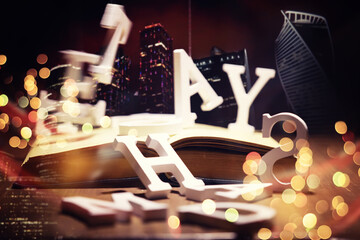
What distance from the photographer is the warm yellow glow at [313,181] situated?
2.37m

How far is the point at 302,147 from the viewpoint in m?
2.08

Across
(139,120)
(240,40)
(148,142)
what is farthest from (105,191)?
(240,40)

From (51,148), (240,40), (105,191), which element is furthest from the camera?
(240,40)

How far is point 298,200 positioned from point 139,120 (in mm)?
1431

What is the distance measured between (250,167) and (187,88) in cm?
83

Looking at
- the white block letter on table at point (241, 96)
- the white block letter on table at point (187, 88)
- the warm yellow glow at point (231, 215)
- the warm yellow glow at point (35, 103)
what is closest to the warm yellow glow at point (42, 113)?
the warm yellow glow at point (35, 103)

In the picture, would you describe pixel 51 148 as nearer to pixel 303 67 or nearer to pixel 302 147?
pixel 302 147

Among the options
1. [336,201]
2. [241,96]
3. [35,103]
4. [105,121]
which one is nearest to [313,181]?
[336,201]

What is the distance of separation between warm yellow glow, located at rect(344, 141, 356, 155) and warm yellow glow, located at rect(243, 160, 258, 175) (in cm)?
95

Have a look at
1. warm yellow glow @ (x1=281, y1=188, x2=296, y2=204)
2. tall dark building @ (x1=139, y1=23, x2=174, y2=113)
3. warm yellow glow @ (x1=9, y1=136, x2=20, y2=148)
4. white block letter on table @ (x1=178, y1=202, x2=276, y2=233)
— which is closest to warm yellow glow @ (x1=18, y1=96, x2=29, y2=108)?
warm yellow glow @ (x1=9, y1=136, x2=20, y2=148)

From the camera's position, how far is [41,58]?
272cm

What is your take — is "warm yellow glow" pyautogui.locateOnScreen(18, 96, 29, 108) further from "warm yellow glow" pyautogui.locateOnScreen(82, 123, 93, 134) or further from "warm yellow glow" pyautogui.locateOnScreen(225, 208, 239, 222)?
"warm yellow glow" pyautogui.locateOnScreen(225, 208, 239, 222)

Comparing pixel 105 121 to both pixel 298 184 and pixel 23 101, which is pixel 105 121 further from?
pixel 298 184

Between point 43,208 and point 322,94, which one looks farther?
point 322,94
